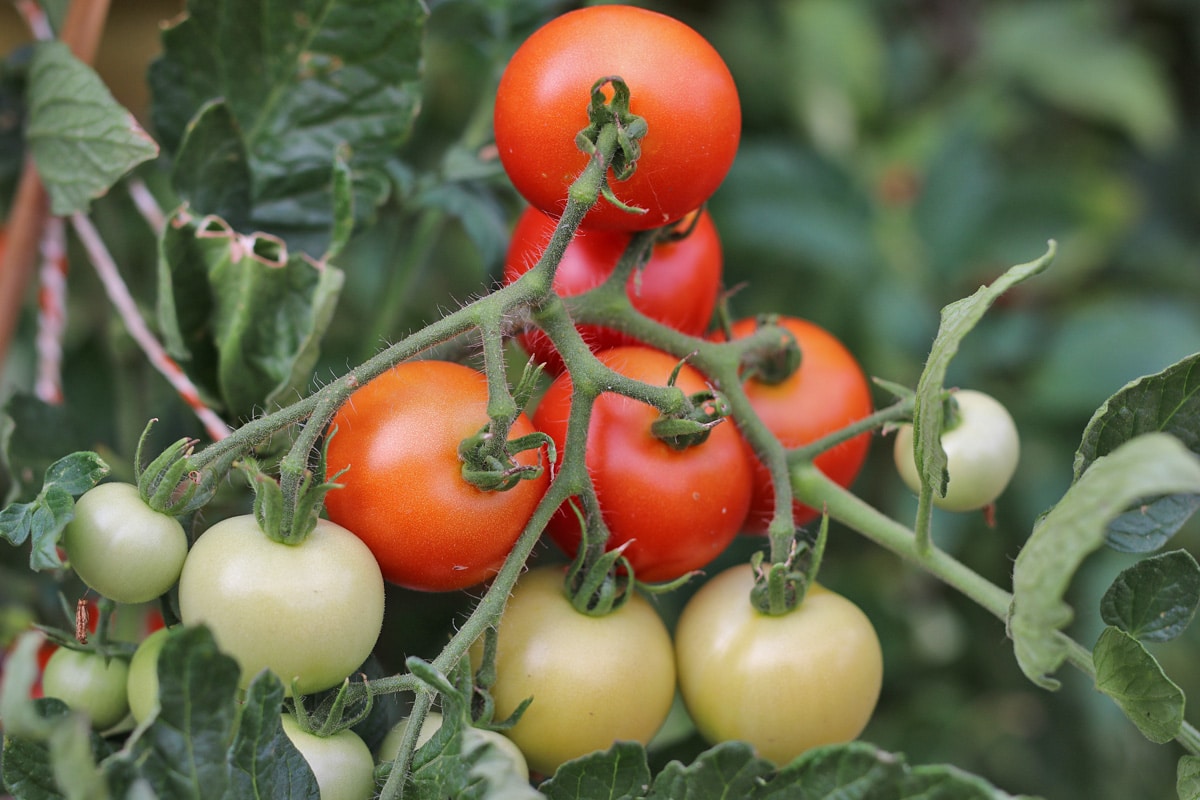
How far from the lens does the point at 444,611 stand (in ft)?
2.40

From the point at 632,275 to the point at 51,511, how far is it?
1.06 ft

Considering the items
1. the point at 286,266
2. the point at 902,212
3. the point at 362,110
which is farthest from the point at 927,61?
the point at 286,266

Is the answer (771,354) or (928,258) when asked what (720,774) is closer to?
(771,354)

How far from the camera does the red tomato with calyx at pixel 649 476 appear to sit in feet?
1.81

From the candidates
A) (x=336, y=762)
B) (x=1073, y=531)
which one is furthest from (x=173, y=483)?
(x=1073, y=531)

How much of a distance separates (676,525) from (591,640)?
0.24 ft

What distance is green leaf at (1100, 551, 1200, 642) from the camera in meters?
0.52

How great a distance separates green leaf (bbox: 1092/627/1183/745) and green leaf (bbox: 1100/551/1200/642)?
46 mm

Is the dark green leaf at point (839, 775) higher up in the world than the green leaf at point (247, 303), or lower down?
lower down

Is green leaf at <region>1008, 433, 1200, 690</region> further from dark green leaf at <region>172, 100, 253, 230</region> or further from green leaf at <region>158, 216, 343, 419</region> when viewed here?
dark green leaf at <region>172, 100, 253, 230</region>

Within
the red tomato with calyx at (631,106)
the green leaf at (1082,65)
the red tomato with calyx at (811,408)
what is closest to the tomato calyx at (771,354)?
the red tomato with calyx at (811,408)

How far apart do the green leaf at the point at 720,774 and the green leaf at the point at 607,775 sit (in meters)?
0.01

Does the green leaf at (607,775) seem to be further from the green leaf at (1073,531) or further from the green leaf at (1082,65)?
the green leaf at (1082,65)

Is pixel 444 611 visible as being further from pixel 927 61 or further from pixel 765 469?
pixel 927 61
